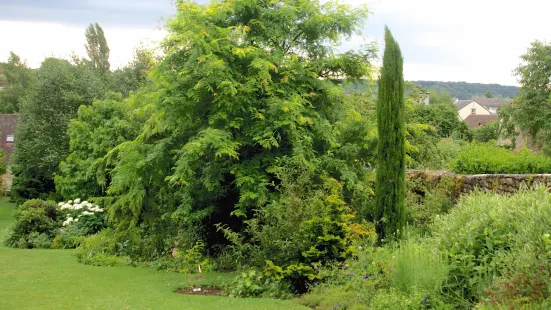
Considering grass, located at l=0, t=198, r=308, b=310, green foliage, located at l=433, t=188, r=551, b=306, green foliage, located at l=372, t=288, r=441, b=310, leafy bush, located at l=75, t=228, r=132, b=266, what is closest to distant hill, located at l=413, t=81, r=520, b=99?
leafy bush, located at l=75, t=228, r=132, b=266

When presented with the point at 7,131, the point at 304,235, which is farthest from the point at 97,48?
the point at 304,235

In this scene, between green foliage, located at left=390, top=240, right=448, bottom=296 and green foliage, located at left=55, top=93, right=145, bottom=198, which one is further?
green foliage, located at left=55, top=93, right=145, bottom=198

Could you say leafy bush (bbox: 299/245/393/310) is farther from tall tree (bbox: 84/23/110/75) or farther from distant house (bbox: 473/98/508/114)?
distant house (bbox: 473/98/508/114)

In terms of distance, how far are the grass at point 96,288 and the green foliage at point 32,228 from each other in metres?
3.53

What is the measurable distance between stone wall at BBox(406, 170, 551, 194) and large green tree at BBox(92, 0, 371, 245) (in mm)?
1750

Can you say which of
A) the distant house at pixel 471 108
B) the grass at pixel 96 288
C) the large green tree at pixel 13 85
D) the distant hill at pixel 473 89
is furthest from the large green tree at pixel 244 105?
the distant hill at pixel 473 89

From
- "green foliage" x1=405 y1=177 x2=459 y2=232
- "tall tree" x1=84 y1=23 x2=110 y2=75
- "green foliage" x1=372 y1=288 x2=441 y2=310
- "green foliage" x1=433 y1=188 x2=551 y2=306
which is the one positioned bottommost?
"green foliage" x1=372 y1=288 x2=441 y2=310

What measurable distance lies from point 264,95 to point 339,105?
1.89m

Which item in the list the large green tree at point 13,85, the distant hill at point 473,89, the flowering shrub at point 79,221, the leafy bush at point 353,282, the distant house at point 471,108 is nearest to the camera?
the leafy bush at point 353,282

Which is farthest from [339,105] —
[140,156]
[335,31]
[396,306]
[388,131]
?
[396,306]

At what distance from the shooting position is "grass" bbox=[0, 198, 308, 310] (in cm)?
820

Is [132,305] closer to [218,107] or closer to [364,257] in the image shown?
[364,257]

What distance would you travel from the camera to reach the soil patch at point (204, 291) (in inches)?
364

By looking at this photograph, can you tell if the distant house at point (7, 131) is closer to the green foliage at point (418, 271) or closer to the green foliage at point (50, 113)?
the green foliage at point (50, 113)
